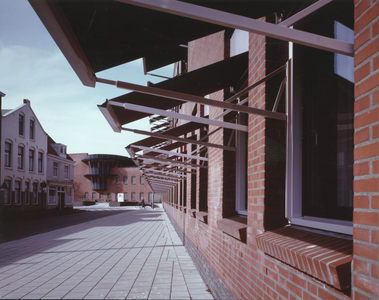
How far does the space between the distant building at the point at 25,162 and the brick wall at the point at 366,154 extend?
2562 centimetres

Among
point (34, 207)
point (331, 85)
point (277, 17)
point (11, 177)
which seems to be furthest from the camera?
point (34, 207)

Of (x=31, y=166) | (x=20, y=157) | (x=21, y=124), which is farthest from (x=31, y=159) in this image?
(x=21, y=124)

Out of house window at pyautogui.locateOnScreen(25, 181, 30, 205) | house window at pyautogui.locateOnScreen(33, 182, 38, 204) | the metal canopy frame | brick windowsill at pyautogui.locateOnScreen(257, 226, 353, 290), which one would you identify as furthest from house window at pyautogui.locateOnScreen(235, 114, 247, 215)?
house window at pyautogui.locateOnScreen(33, 182, 38, 204)

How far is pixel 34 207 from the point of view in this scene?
93.6ft

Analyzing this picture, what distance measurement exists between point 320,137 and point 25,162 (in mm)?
29372

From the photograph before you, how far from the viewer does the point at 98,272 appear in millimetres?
5574

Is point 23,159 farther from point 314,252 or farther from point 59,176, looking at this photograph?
point 314,252

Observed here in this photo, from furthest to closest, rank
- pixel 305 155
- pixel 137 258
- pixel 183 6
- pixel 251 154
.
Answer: pixel 137 258
pixel 251 154
pixel 305 155
pixel 183 6

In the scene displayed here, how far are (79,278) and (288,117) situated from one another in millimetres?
4476

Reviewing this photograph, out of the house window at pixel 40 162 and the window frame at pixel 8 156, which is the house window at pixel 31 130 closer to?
the house window at pixel 40 162

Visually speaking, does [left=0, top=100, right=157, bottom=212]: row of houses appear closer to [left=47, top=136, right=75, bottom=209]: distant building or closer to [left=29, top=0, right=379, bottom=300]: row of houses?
[left=47, top=136, right=75, bottom=209]: distant building

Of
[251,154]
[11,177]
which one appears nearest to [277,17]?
[251,154]

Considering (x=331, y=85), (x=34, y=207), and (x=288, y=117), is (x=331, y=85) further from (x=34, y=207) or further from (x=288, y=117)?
(x=34, y=207)

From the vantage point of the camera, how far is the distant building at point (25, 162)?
81.5ft
